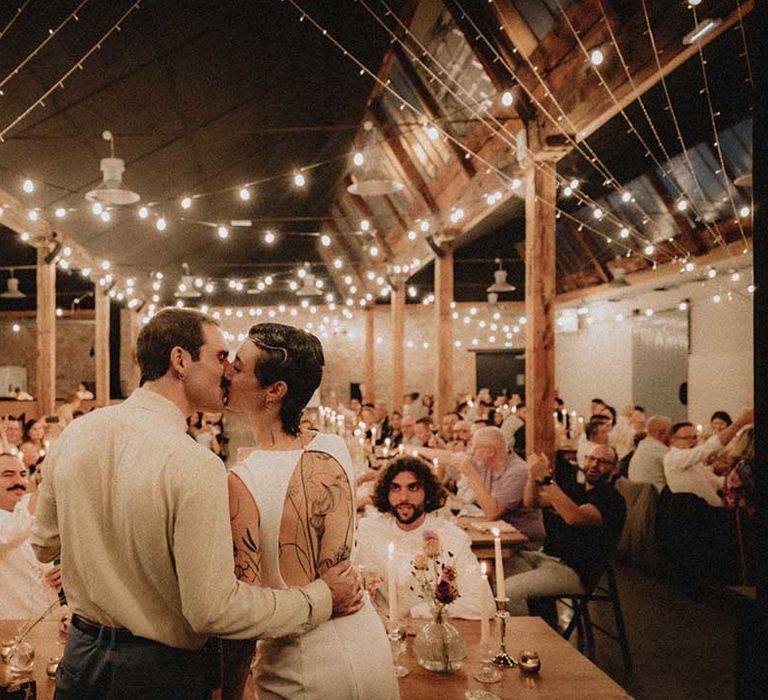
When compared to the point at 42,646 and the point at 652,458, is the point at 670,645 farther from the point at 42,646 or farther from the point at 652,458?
the point at 42,646

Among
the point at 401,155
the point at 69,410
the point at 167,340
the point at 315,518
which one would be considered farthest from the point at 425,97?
the point at 315,518

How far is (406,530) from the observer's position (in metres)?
3.26

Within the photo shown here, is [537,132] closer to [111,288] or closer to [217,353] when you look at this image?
[217,353]

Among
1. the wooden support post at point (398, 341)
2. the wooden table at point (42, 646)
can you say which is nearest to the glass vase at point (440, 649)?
the wooden table at point (42, 646)

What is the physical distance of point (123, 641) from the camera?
1477 millimetres

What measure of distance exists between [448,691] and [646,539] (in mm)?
4256

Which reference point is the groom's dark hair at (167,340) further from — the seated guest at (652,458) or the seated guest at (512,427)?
the seated guest at (512,427)

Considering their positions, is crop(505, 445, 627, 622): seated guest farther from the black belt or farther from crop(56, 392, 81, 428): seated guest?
crop(56, 392, 81, 428): seated guest

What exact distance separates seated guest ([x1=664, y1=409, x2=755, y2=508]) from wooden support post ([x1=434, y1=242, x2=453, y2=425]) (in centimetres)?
463

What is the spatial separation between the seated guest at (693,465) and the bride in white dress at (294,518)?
459 centimetres

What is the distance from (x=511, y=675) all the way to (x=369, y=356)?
14.7 meters

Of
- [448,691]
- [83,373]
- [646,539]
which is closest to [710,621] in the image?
[646,539]

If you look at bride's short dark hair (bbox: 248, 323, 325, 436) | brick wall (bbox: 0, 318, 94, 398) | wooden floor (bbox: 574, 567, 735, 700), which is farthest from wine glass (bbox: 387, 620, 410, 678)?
brick wall (bbox: 0, 318, 94, 398)

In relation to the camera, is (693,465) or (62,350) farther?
(62,350)
